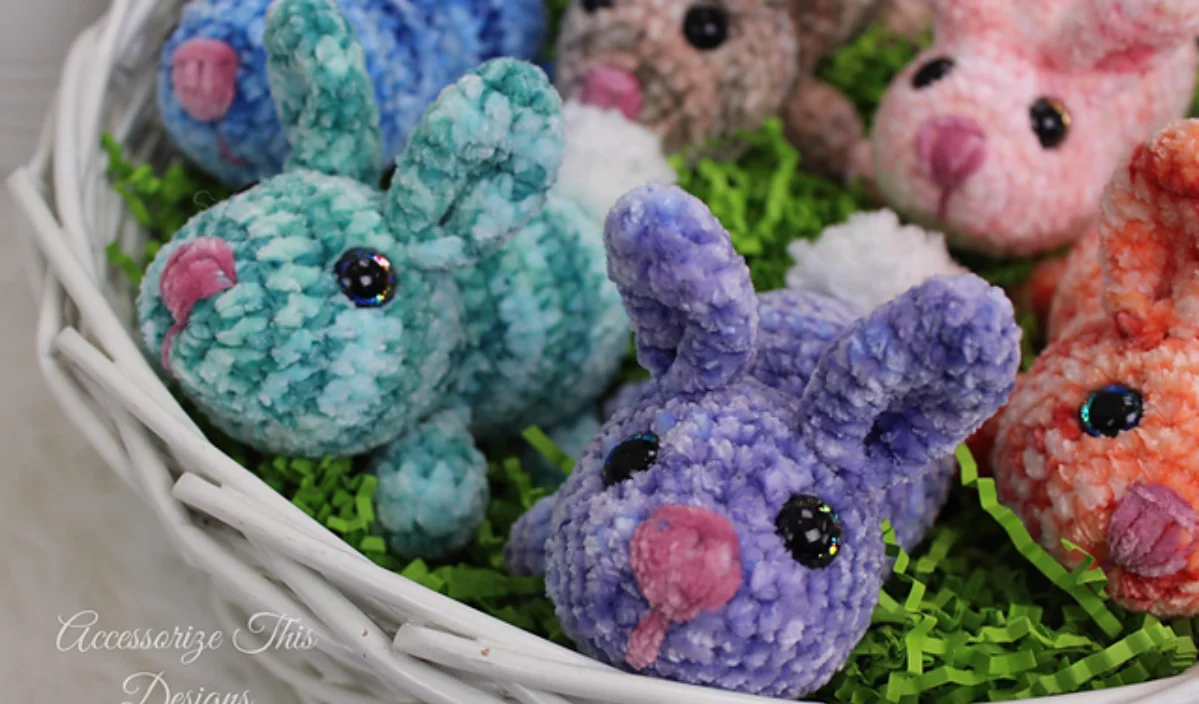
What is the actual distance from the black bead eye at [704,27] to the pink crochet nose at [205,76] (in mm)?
354

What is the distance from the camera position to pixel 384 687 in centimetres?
63

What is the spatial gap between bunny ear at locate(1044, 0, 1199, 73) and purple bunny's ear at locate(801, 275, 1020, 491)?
35cm

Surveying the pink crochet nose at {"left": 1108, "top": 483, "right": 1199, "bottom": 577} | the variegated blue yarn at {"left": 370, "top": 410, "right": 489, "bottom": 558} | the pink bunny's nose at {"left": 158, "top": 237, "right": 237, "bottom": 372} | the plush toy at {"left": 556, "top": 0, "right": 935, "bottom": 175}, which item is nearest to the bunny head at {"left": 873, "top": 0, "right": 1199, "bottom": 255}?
the plush toy at {"left": 556, "top": 0, "right": 935, "bottom": 175}

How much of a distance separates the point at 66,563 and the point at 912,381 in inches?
25.4

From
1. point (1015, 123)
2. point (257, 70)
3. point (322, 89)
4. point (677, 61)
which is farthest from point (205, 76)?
point (1015, 123)

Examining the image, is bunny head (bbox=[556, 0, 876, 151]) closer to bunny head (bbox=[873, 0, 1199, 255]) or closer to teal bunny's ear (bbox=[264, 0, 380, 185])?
bunny head (bbox=[873, 0, 1199, 255])

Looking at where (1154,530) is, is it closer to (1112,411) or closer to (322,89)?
(1112,411)

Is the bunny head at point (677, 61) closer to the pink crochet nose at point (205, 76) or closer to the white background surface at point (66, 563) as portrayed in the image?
the pink crochet nose at point (205, 76)

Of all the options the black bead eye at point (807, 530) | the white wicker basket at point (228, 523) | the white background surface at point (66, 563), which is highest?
the black bead eye at point (807, 530)

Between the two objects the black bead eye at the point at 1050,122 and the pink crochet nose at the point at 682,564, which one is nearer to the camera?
the pink crochet nose at the point at 682,564

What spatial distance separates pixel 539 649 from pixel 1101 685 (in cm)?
33

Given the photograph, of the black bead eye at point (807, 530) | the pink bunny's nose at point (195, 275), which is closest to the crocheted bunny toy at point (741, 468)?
the black bead eye at point (807, 530)

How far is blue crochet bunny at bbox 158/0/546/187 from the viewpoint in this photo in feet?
2.48

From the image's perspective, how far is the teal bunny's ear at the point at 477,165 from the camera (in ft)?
1.91
